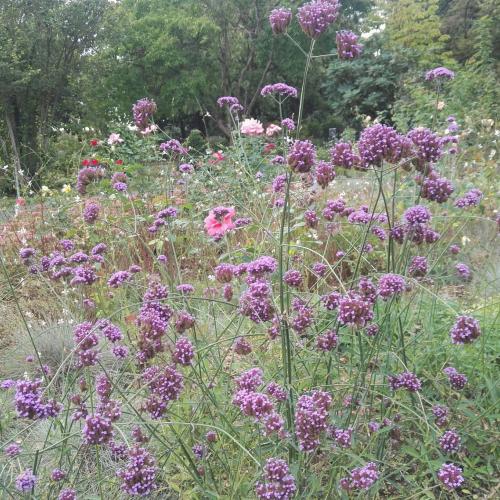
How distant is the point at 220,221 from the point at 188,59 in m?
20.1

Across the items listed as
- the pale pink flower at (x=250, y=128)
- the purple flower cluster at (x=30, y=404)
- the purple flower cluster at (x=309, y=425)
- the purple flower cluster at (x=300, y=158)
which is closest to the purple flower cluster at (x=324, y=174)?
the purple flower cluster at (x=300, y=158)

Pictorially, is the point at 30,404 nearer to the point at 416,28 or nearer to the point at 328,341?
the point at 328,341

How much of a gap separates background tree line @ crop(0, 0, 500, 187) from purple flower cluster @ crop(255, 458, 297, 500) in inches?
624

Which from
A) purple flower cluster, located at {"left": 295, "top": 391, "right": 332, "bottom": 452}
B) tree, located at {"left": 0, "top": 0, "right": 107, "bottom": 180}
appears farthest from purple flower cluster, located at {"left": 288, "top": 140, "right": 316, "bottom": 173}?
tree, located at {"left": 0, "top": 0, "right": 107, "bottom": 180}

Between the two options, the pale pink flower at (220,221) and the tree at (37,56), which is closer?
the pale pink flower at (220,221)

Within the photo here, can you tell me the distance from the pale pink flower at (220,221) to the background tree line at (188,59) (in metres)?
14.3

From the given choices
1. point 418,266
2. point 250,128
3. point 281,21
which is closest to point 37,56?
point 250,128

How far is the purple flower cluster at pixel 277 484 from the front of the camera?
1.18 m

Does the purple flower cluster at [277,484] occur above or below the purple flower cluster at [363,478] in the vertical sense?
above

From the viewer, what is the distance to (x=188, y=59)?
2130 cm

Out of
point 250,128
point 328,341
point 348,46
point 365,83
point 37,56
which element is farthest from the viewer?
point 365,83

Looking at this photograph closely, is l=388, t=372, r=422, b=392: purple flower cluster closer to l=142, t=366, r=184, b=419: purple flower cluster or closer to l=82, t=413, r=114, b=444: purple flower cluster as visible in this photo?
l=142, t=366, r=184, b=419: purple flower cluster

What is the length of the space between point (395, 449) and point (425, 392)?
0.43 metres

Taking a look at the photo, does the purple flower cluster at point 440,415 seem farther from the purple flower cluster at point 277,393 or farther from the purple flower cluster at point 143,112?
the purple flower cluster at point 143,112
